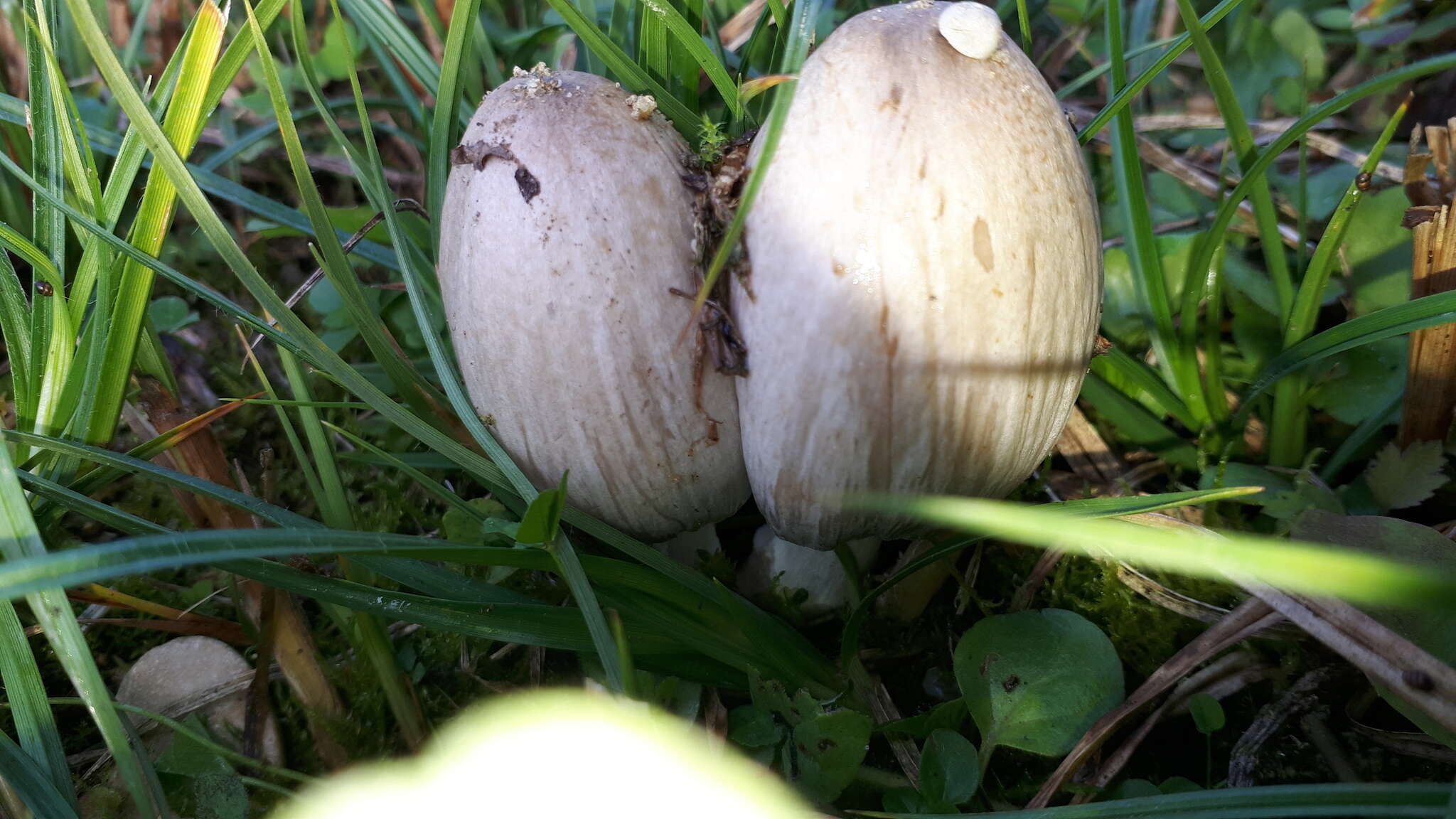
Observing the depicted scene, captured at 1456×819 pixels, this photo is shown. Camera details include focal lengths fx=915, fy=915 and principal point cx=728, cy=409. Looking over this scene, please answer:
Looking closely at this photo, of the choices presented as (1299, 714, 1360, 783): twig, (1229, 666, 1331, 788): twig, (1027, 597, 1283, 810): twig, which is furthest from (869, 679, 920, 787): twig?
(1299, 714, 1360, 783): twig

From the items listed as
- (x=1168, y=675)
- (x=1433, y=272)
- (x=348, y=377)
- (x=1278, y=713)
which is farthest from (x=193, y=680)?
(x=1433, y=272)

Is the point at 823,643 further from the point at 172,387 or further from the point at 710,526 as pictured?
the point at 172,387

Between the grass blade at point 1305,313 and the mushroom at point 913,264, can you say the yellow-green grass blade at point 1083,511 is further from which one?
the grass blade at point 1305,313

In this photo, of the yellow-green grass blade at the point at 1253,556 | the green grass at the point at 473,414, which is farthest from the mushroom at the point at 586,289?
the yellow-green grass blade at the point at 1253,556

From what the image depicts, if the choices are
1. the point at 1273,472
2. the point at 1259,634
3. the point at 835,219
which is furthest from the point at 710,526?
the point at 1273,472

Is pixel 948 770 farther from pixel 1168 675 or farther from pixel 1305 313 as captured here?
pixel 1305 313

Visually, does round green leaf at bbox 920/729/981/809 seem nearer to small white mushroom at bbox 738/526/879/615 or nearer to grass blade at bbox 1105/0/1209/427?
small white mushroom at bbox 738/526/879/615
